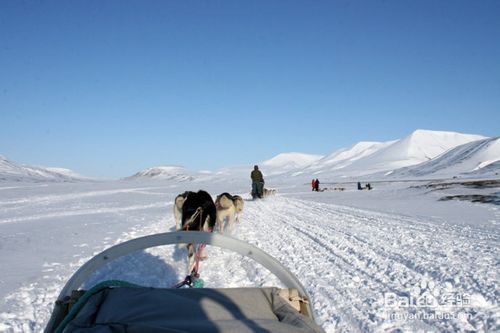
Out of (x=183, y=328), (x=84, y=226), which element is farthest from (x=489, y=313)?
(x=84, y=226)

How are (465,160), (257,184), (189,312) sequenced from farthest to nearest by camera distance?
(465,160) < (257,184) < (189,312)

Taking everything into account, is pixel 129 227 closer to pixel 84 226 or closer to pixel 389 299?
pixel 84 226

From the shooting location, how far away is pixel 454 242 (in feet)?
21.6

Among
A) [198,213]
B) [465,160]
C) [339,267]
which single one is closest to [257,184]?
[198,213]

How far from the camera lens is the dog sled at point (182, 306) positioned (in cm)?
163

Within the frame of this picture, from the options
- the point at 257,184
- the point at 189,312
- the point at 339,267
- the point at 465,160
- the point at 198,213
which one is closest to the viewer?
the point at 189,312

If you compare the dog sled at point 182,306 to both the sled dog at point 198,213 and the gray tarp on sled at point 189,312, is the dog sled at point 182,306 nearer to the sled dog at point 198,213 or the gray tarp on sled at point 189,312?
the gray tarp on sled at point 189,312

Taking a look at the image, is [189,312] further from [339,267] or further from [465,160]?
[465,160]

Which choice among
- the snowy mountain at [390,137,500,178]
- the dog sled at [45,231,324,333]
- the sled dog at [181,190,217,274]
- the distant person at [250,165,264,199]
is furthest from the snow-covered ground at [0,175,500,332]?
the snowy mountain at [390,137,500,178]

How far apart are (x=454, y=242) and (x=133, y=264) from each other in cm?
504

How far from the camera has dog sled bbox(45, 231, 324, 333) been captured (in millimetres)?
1626

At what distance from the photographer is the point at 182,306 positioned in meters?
1.83

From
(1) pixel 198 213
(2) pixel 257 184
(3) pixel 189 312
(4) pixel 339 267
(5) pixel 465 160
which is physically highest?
(5) pixel 465 160

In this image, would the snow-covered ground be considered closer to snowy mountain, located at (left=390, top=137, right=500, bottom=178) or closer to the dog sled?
the dog sled
